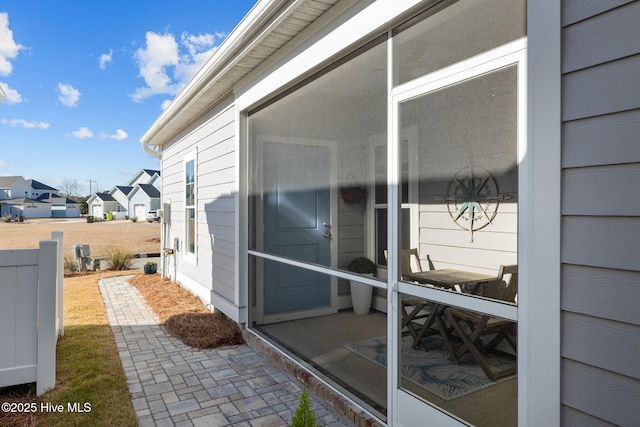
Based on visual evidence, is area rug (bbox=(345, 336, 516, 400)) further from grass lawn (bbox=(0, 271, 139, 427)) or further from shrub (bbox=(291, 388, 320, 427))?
grass lawn (bbox=(0, 271, 139, 427))

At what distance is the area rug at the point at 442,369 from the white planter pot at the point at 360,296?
330mm

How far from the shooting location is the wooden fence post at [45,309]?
2.91 m

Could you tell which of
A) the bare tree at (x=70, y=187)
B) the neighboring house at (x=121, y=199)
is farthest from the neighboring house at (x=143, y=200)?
the bare tree at (x=70, y=187)

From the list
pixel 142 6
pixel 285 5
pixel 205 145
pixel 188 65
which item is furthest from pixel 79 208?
pixel 285 5

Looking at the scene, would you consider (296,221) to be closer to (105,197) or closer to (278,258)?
(278,258)

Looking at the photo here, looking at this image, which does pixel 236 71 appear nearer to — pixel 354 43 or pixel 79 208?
pixel 354 43

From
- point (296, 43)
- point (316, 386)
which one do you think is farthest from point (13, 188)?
point (316, 386)

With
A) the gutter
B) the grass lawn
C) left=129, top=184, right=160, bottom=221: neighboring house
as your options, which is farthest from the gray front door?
left=129, top=184, right=160, bottom=221: neighboring house

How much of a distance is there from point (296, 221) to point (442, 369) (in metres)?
1.86

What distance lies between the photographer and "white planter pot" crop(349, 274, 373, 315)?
8.41ft

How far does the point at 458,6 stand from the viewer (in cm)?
188

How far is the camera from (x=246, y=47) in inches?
139

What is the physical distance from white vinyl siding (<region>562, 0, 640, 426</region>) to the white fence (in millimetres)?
3210

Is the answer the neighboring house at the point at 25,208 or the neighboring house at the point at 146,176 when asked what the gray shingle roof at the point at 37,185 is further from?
the neighboring house at the point at 146,176
